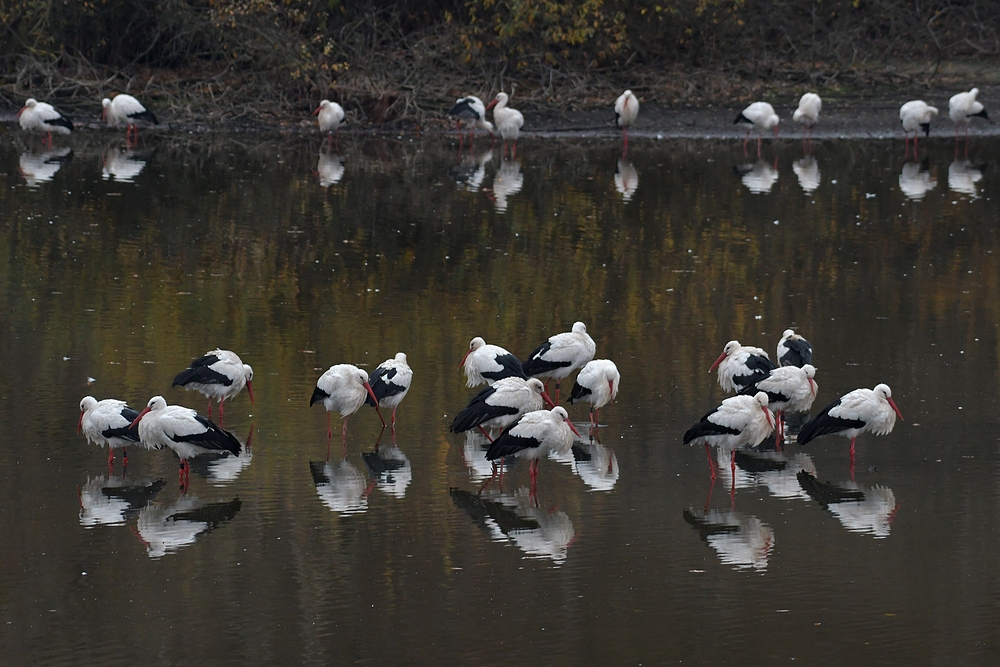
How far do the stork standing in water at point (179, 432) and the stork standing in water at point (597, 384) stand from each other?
8.90 feet

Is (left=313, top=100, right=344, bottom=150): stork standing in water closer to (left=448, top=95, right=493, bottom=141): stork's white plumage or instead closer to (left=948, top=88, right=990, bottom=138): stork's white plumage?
(left=448, top=95, right=493, bottom=141): stork's white plumage

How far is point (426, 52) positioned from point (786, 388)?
19.8 metres

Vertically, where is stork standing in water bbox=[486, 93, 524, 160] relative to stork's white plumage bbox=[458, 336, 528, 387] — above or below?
above

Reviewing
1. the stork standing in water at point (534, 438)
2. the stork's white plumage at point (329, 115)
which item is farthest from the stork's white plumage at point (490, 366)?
the stork's white plumage at point (329, 115)

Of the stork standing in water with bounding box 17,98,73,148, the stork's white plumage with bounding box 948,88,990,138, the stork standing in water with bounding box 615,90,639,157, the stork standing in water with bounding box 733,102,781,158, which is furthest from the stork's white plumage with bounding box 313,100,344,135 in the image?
the stork's white plumage with bounding box 948,88,990,138

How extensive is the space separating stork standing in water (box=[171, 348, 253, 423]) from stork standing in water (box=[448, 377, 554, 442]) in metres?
1.64

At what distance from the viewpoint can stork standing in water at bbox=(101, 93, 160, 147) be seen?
25.9m

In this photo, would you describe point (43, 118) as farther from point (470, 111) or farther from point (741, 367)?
point (741, 367)

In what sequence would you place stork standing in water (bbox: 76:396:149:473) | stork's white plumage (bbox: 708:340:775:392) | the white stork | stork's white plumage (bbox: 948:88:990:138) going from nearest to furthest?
stork standing in water (bbox: 76:396:149:473) < stork's white plumage (bbox: 708:340:775:392) < the white stork < stork's white plumage (bbox: 948:88:990:138)

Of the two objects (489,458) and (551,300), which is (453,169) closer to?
(551,300)

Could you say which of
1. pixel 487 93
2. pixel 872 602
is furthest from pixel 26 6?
pixel 872 602

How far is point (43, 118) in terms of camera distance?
82.4ft

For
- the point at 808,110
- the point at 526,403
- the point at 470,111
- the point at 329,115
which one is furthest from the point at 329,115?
the point at 526,403

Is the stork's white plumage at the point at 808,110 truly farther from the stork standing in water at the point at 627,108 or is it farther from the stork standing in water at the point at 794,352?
the stork standing in water at the point at 794,352
